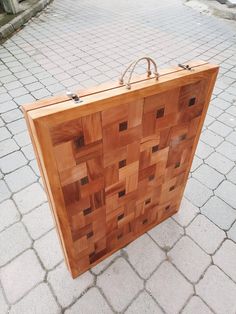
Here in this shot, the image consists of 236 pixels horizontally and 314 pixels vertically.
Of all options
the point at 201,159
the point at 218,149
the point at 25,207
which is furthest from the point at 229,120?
the point at 25,207

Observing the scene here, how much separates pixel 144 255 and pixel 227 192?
1097 millimetres

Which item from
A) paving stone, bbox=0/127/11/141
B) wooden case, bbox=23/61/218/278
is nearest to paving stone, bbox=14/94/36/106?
paving stone, bbox=0/127/11/141

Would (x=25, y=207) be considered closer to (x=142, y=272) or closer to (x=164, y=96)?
(x=142, y=272)

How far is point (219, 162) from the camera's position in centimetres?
270

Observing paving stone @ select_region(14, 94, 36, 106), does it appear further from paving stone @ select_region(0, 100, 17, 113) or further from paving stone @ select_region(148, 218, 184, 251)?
paving stone @ select_region(148, 218, 184, 251)

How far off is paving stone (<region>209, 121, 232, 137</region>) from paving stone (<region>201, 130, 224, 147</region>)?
0.08m

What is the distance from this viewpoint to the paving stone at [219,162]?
2.62 meters

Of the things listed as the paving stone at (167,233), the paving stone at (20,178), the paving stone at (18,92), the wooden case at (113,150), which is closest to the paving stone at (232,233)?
the paving stone at (167,233)

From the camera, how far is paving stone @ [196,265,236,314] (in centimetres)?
165

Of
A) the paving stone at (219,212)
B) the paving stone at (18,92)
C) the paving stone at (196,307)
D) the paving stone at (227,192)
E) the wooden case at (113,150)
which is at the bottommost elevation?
the paving stone at (227,192)

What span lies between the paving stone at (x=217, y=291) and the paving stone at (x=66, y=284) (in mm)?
816

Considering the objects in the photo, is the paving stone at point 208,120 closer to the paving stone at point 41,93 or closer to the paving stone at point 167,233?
the paving stone at point 167,233

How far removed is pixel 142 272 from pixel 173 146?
991 mm

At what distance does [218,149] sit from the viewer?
286 centimetres
